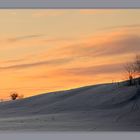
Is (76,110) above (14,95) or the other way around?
the other way around

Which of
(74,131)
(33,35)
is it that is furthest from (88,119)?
(33,35)

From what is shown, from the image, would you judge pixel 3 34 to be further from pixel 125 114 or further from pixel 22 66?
pixel 125 114

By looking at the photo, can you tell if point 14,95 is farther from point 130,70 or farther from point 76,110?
point 130,70

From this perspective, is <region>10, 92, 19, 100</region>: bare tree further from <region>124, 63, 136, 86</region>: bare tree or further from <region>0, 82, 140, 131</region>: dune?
<region>124, 63, 136, 86</region>: bare tree

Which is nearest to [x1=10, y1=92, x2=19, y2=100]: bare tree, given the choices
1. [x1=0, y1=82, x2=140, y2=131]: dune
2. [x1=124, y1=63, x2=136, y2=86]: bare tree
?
[x1=0, y1=82, x2=140, y2=131]: dune

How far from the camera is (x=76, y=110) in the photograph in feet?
41.2

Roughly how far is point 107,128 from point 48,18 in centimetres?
119

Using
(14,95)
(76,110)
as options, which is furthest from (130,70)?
(14,95)

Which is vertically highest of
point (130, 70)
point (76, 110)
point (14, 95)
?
point (130, 70)

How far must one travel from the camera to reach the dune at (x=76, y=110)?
12.5 m

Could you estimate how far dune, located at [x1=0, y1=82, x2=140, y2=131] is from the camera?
492 inches

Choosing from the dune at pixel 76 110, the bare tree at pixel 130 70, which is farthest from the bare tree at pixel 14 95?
the bare tree at pixel 130 70

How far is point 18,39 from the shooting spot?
496 inches

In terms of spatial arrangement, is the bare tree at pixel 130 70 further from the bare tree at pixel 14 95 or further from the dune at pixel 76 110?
the bare tree at pixel 14 95
